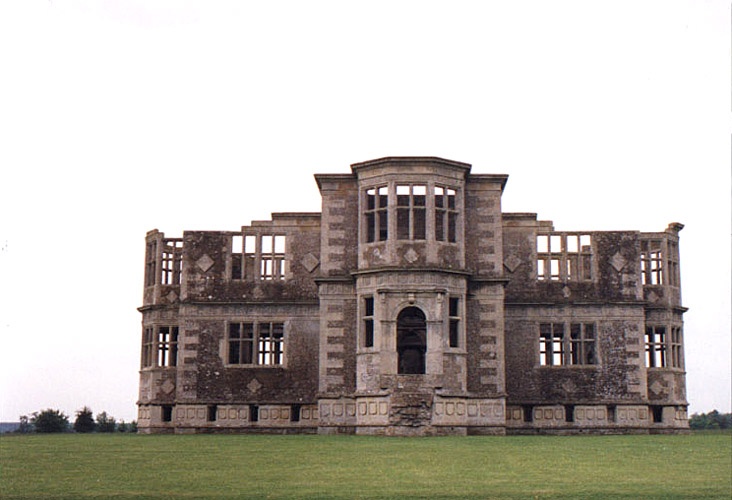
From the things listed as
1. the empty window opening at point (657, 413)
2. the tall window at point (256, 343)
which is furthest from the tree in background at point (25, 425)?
the empty window opening at point (657, 413)

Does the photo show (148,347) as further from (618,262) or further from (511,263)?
(618,262)

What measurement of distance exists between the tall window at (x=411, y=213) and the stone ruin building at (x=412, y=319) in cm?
10

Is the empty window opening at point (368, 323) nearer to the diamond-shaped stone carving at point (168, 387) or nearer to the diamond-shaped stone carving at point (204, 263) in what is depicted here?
the diamond-shaped stone carving at point (204, 263)

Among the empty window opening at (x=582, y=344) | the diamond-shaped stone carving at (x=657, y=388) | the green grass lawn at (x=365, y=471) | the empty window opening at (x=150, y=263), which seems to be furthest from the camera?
the empty window opening at (x=150, y=263)

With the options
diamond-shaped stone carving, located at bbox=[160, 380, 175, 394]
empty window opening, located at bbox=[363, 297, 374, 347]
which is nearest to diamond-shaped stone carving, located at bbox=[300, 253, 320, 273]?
empty window opening, located at bbox=[363, 297, 374, 347]

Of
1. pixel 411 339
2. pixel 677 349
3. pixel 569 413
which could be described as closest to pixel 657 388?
pixel 677 349

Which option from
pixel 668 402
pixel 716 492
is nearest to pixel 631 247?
pixel 668 402

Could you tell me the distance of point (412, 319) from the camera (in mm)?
46188

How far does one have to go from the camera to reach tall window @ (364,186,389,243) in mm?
41938

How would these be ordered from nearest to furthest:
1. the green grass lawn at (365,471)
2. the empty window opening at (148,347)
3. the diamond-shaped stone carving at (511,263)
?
the green grass lawn at (365,471) < the diamond-shaped stone carving at (511,263) < the empty window opening at (148,347)

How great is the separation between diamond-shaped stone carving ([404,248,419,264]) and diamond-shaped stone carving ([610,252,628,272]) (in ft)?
37.5

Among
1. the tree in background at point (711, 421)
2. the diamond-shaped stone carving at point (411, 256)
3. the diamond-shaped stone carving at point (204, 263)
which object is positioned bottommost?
the tree in background at point (711, 421)

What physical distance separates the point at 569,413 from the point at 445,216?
37.5ft

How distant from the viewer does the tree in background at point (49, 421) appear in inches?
2189
